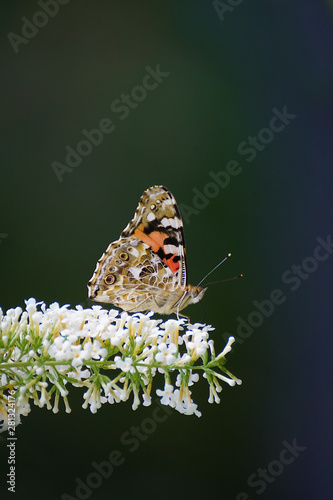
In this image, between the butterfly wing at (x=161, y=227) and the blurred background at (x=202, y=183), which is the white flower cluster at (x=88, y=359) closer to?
the butterfly wing at (x=161, y=227)

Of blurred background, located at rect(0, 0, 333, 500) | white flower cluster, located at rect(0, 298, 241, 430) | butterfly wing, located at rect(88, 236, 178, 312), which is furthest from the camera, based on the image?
blurred background, located at rect(0, 0, 333, 500)

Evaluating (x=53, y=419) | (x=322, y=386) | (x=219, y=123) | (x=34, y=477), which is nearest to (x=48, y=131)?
(x=219, y=123)

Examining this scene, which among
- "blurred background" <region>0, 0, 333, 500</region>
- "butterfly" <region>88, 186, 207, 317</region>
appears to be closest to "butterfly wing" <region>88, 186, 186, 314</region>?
"butterfly" <region>88, 186, 207, 317</region>

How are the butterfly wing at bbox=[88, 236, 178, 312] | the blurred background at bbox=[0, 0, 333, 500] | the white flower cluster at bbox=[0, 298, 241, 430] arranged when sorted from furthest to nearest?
the blurred background at bbox=[0, 0, 333, 500]
the butterfly wing at bbox=[88, 236, 178, 312]
the white flower cluster at bbox=[0, 298, 241, 430]

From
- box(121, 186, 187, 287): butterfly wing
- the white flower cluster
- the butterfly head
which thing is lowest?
the white flower cluster

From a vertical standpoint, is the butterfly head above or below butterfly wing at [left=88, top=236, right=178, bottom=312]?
above

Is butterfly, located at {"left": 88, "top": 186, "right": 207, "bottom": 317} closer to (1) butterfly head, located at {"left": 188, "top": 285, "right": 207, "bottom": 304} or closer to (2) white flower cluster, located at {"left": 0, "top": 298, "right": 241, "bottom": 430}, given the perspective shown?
(1) butterfly head, located at {"left": 188, "top": 285, "right": 207, "bottom": 304}

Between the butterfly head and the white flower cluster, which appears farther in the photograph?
the butterfly head

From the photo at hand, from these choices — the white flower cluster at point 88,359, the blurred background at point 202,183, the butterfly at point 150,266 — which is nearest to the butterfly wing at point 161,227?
the butterfly at point 150,266
